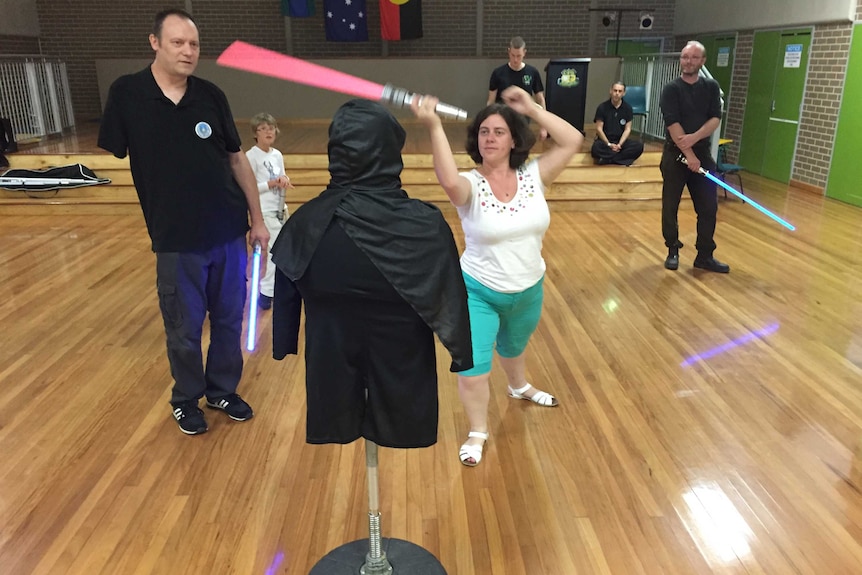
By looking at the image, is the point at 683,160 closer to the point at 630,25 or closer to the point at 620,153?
the point at 620,153

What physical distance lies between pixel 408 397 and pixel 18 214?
21.5 ft

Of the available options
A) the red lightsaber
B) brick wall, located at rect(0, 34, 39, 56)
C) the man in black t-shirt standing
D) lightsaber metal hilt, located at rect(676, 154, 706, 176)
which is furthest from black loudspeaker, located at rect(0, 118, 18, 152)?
the red lightsaber

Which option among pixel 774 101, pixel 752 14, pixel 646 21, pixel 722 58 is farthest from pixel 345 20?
pixel 774 101

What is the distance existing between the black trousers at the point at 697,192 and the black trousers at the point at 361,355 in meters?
3.77

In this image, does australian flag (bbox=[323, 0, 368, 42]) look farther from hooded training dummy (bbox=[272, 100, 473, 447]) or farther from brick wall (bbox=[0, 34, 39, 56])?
hooded training dummy (bbox=[272, 100, 473, 447])

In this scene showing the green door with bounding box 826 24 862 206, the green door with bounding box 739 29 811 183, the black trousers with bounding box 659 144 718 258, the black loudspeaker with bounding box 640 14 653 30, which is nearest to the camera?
the black trousers with bounding box 659 144 718 258

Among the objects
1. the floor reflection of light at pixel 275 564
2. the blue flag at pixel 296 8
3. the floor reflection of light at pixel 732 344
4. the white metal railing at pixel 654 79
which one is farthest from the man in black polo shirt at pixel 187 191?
the blue flag at pixel 296 8

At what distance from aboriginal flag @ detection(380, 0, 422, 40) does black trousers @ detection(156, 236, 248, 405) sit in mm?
8448

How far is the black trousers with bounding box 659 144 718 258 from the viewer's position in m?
4.73

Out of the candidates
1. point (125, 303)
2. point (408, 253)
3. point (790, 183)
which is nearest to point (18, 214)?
point (125, 303)

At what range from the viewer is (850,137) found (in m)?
6.97

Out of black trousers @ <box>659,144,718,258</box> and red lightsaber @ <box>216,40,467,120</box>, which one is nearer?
red lightsaber @ <box>216,40,467,120</box>

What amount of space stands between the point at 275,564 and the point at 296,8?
9575 millimetres

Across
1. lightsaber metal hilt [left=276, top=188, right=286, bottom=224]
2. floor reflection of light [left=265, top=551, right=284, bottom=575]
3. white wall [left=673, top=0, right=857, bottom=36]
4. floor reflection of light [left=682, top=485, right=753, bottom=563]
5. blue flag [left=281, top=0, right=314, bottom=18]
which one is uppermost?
blue flag [left=281, top=0, right=314, bottom=18]
